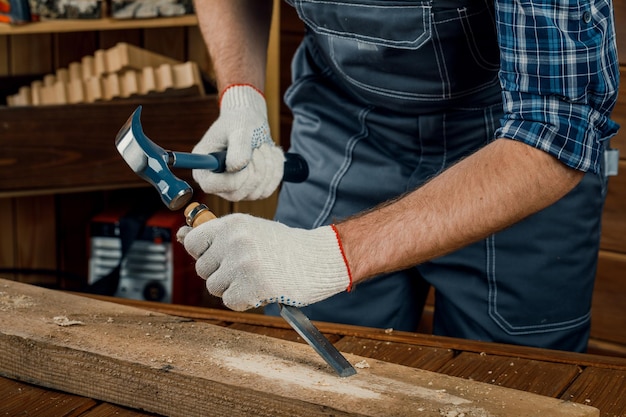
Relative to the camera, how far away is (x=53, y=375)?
1161 millimetres

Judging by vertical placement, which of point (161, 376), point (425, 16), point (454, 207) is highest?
point (425, 16)

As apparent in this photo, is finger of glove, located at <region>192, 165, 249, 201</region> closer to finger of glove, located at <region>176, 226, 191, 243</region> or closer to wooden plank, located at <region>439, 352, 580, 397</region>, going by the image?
finger of glove, located at <region>176, 226, 191, 243</region>

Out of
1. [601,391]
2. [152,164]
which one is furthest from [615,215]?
[152,164]

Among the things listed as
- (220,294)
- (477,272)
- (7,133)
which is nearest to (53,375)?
(220,294)

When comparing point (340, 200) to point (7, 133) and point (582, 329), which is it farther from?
point (7, 133)

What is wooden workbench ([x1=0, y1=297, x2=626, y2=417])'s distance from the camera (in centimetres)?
112

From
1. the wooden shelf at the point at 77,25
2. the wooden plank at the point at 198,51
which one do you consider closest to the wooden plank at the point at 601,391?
the wooden shelf at the point at 77,25

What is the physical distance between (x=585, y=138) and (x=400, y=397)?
407 mm

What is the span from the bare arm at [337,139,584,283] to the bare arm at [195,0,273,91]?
0.53m

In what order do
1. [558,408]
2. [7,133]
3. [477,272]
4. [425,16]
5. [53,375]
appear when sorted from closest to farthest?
[558,408], [53,375], [425,16], [477,272], [7,133]

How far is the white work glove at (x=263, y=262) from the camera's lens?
1108 millimetres

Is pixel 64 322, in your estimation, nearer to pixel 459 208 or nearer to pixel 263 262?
pixel 263 262

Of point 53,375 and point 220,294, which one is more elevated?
point 220,294

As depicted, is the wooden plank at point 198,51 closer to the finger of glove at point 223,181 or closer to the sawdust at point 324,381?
the finger of glove at point 223,181
